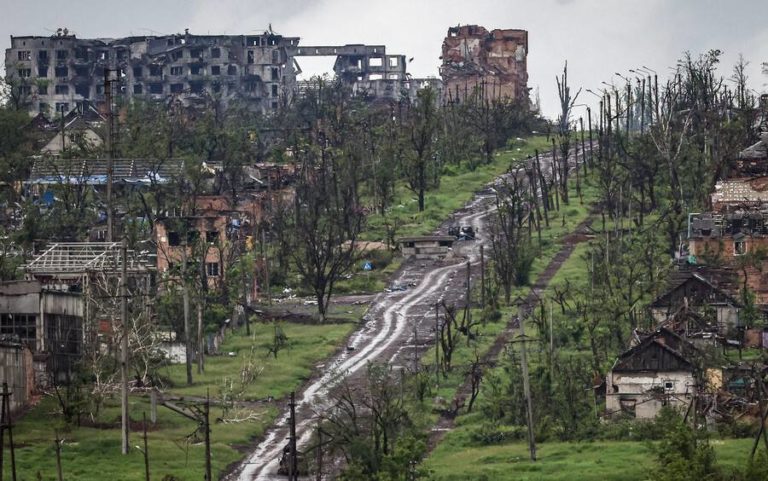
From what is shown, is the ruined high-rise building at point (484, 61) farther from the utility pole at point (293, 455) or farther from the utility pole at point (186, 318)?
the utility pole at point (293, 455)

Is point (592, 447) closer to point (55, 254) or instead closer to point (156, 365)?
point (156, 365)

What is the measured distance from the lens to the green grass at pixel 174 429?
67875 mm

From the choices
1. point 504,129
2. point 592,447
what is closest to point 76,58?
point 504,129

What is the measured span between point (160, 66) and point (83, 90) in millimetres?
7142

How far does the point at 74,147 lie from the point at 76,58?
147ft

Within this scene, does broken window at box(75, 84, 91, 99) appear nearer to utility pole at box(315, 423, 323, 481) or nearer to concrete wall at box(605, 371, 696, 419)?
concrete wall at box(605, 371, 696, 419)

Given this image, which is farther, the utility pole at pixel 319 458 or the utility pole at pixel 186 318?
the utility pole at pixel 186 318

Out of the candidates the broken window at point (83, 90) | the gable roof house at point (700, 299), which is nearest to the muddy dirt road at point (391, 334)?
the gable roof house at point (700, 299)

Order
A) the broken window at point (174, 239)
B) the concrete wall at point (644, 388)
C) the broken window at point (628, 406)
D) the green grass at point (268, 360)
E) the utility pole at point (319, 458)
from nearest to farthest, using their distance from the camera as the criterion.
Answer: the utility pole at point (319, 458), the broken window at point (628, 406), the concrete wall at point (644, 388), the green grass at point (268, 360), the broken window at point (174, 239)

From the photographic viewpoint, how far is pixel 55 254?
90.5m

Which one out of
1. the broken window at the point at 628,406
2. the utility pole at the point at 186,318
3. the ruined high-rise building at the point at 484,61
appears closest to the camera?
the broken window at the point at 628,406

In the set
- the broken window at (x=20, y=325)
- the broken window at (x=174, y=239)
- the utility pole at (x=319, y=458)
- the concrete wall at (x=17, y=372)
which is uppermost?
the broken window at (x=174, y=239)

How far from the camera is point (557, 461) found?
69750mm

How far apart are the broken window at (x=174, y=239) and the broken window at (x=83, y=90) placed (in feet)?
246
